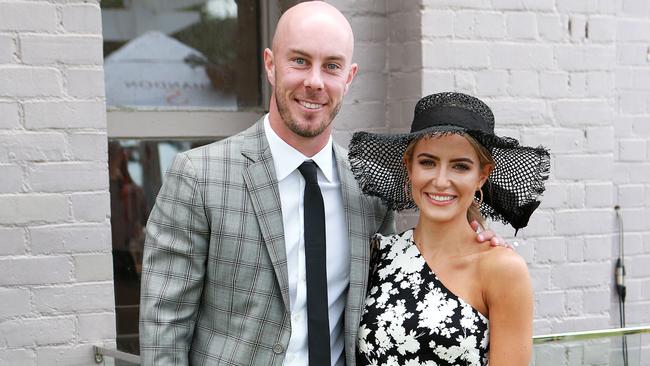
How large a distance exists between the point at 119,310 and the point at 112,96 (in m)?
0.87

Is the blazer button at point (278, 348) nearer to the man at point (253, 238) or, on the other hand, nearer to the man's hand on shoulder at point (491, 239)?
the man at point (253, 238)

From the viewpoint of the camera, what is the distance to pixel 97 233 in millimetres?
3199

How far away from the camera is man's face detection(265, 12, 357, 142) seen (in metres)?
2.27

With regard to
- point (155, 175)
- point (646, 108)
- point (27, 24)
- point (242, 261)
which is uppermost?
point (27, 24)

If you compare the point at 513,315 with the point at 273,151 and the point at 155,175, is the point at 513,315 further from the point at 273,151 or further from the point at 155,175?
the point at 155,175

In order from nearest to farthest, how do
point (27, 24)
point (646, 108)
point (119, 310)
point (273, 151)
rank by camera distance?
point (273, 151), point (27, 24), point (119, 310), point (646, 108)

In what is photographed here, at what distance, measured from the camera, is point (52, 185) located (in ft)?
10.3

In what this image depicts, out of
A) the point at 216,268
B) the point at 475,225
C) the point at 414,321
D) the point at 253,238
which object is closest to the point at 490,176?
the point at 475,225

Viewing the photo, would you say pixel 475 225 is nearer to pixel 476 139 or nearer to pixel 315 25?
pixel 476 139

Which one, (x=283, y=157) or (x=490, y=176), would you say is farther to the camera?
(x=490, y=176)

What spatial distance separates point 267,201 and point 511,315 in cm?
68

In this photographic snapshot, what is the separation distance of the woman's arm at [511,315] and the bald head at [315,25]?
2.31ft

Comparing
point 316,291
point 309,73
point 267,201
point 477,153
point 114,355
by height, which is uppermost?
point 309,73

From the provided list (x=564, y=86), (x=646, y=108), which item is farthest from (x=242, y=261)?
(x=646, y=108)
